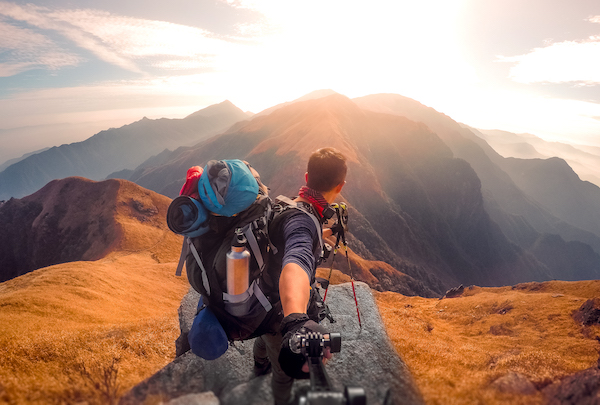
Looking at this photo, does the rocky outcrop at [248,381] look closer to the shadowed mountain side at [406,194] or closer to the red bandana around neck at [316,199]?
the red bandana around neck at [316,199]

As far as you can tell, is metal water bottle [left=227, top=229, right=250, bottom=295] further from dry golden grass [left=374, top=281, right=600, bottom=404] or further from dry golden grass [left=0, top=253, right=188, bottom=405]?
dry golden grass [left=374, top=281, right=600, bottom=404]

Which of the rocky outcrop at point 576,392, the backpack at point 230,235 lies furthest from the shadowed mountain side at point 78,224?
the rocky outcrop at point 576,392

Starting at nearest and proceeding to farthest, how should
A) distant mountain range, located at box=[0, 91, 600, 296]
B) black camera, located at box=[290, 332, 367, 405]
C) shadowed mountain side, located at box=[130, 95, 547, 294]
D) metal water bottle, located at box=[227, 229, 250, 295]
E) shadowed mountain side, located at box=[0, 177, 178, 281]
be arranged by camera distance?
1. black camera, located at box=[290, 332, 367, 405]
2. metal water bottle, located at box=[227, 229, 250, 295]
3. shadowed mountain side, located at box=[0, 177, 178, 281]
4. distant mountain range, located at box=[0, 91, 600, 296]
5. shadowed mountain side, located at box=[130, 95, 547, 294]

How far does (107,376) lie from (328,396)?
2.14m

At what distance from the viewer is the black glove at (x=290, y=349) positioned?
6.16ft

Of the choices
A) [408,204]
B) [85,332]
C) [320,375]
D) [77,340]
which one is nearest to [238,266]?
[320,375]

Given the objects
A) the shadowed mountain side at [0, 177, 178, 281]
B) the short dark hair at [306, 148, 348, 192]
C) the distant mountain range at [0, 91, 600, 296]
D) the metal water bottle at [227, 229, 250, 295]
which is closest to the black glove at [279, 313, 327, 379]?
the metal water bottle at [227, 229, 250, 295]

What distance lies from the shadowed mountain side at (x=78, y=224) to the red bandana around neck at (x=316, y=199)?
152 feet

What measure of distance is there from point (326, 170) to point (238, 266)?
1.49m

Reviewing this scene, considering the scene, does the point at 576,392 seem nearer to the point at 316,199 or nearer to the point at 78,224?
the point at 316,199

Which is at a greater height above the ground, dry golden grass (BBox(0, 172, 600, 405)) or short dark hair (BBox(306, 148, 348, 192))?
short dark hair (BBox(306, 148, 348, 192))

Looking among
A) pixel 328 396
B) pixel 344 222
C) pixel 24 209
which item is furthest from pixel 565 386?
pixel 24 209

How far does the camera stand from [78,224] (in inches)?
2301

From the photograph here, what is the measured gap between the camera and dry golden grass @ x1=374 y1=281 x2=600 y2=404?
94.8 inches
